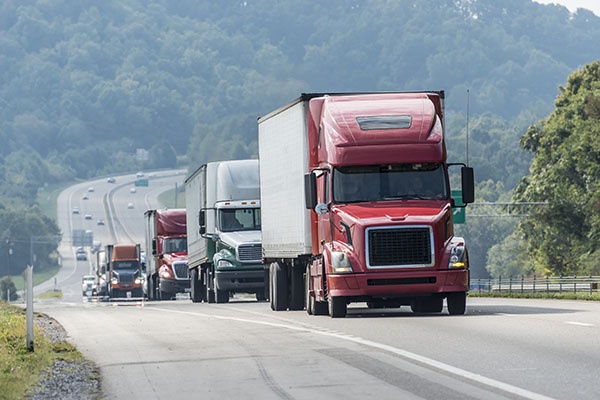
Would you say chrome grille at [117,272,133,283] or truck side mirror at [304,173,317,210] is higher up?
truck side mirror at [304,173,317,210]

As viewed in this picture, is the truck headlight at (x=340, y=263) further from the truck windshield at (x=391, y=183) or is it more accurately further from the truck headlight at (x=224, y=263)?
the truck headlight at (x=224, y=263)

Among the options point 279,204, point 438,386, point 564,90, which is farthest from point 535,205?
point 438,386

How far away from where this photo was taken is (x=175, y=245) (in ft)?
191

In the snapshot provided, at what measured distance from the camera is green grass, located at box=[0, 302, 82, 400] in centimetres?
1486

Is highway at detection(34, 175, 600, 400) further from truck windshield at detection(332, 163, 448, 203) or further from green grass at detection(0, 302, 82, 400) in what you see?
truck windshield at detection(332, 163, 448, 203)

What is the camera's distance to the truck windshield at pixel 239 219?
43.4 meters

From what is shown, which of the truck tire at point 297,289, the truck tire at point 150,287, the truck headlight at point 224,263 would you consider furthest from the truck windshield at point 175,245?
the truck tire at point 297,289

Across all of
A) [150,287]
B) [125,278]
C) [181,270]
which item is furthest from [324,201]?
[125,278]

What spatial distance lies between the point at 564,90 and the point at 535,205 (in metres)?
9.55

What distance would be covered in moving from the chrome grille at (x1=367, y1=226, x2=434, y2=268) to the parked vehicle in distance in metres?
16.7

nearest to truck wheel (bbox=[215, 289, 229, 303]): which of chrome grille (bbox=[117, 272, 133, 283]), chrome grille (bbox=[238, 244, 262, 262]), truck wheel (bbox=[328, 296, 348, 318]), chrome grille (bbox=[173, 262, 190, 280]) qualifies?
chrome grille (bbox=[238, 244, 262, 262])

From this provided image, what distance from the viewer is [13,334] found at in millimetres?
23938

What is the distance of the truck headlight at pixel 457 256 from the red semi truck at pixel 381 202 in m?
0.02

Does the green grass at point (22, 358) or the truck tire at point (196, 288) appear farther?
the truck tire at point (196, 288)
